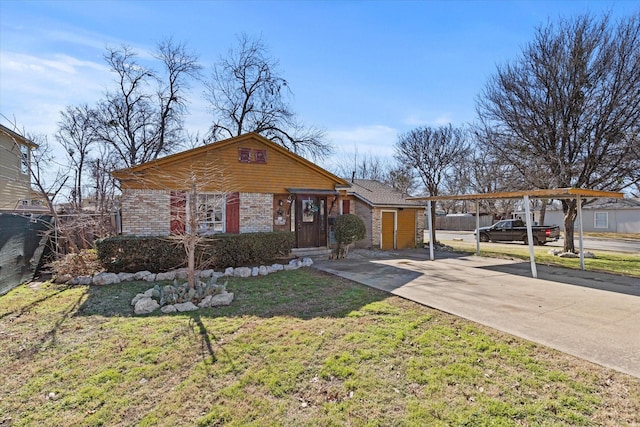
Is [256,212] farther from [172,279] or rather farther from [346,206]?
[346,206]

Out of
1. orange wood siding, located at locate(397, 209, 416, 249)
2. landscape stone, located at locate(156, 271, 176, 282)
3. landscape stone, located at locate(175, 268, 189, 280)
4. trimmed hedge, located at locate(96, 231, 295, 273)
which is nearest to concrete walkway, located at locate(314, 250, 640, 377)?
trimmed hedge, located at locate(96, 231, 295, 273)

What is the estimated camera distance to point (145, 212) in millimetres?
10445

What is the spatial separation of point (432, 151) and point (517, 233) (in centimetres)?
742

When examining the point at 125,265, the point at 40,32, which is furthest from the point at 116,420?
the point at 40,32

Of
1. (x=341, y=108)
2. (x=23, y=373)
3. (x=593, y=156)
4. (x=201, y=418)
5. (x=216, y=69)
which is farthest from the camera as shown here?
(x=216, y=69)

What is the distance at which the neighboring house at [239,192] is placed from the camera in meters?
10.4

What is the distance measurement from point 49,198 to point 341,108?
13.6m

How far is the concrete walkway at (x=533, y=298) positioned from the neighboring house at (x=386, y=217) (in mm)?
3732

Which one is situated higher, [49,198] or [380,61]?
[380,61]

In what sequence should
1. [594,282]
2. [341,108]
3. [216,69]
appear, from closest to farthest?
[594,282] → [341,108] → [216,69]

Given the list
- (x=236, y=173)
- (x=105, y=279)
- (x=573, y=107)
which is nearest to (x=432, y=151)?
(x=573, y=107)

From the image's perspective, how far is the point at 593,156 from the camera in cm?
1234

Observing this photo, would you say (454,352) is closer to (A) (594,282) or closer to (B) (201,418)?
(B) (201,418)

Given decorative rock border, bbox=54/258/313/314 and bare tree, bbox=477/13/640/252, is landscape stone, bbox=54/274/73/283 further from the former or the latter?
bare tree, bbox=477/13/640/252
